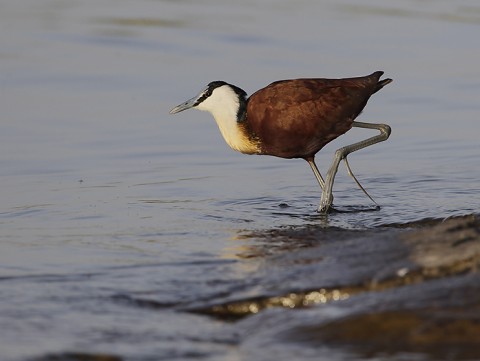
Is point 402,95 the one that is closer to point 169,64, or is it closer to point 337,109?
point 169,64

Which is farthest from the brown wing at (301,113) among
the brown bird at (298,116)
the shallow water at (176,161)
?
the shallow water at (176,161)

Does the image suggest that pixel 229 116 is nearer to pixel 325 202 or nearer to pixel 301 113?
pixel 301 113

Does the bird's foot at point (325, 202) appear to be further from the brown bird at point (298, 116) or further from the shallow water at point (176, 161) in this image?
the shallow water at point (176, 161)

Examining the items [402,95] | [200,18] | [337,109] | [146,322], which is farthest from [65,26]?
[146,322]

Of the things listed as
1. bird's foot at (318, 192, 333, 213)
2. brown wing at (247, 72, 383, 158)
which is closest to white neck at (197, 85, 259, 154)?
brown wing at (247, 72, 383, 158)

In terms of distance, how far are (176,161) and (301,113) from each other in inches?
55.4

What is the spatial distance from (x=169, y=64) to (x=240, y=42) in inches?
55.7

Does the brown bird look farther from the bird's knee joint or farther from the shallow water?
the shallow water

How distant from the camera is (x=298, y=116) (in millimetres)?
8352

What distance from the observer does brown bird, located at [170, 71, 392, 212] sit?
8.35 meters

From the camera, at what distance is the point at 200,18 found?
50.0 ft

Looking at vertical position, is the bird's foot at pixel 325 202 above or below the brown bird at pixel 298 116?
below

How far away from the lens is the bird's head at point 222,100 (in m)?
8.72

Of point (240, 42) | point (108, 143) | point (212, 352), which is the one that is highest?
point (240, 42)
